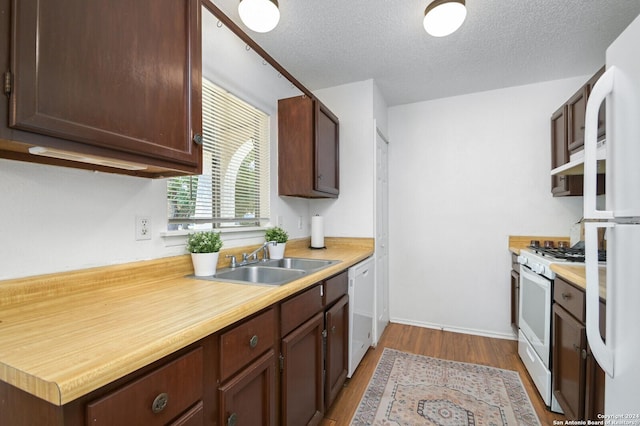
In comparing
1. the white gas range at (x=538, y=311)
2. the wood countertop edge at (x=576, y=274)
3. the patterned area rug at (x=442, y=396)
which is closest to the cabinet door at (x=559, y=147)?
the white gas range at (x=538, y=311)

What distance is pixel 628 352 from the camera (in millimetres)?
766

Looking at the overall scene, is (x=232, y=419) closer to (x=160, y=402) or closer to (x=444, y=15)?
(x=160, y=402)

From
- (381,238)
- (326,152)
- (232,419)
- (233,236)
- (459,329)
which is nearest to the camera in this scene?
(232,419)

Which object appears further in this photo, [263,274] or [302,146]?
[302,146]

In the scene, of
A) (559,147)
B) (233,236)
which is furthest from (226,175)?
(559,147)

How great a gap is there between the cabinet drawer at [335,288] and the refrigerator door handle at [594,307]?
1103 mm

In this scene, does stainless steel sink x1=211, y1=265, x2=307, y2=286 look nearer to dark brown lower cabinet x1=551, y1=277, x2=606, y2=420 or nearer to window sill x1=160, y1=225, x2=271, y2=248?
window sill x1=160, y1=225, x2=271, y2=248

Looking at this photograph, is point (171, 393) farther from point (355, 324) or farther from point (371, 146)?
point (371, 146)

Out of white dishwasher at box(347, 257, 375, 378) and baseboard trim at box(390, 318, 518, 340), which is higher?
white dishwasher at box(347, 257, 375, 378)

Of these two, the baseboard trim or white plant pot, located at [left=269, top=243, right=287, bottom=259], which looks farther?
the baseboard trim

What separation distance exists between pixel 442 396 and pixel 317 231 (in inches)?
60.1

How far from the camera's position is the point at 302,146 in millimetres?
2293

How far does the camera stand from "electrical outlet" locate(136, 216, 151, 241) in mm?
1301

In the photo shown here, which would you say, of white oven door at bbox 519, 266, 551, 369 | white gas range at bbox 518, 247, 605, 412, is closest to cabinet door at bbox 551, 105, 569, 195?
white gas range at bbox 518, 247, 605, 412
